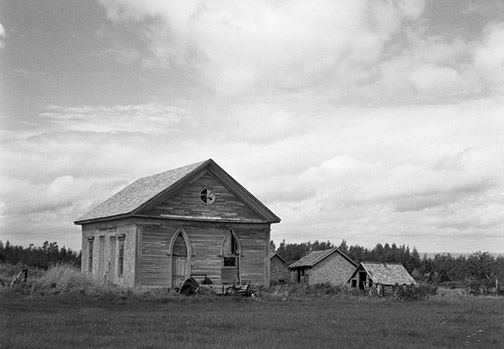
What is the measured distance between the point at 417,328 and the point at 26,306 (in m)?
12.2

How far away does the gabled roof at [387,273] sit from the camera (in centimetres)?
5472

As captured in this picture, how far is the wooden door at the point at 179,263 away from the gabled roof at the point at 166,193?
2.42m

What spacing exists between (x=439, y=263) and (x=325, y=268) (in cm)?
3128

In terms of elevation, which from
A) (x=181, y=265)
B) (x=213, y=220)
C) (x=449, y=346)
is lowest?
(x=449, y=346)

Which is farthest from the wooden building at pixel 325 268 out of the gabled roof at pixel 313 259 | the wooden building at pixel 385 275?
the wooden building at pixel 385 275

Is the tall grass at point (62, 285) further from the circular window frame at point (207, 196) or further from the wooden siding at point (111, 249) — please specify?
the circular window frame at point (207, 196)

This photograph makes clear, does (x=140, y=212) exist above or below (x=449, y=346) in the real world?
above

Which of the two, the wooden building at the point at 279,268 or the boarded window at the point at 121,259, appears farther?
the wooden building at the point at 279,268

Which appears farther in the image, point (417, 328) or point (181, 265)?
point (181, 265)

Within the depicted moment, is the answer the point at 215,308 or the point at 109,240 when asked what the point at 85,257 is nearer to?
the point at 109,240

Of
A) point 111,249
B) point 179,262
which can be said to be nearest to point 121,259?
point 111,249

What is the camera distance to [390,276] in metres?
56.2

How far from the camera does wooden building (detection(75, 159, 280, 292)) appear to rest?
31.1 m

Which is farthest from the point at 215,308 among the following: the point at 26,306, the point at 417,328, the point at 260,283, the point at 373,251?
the point at 373,251
